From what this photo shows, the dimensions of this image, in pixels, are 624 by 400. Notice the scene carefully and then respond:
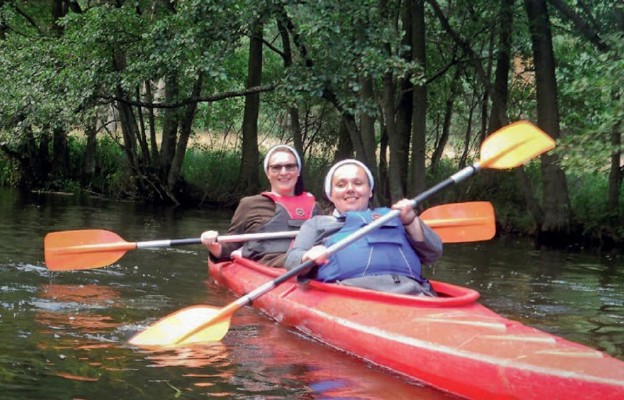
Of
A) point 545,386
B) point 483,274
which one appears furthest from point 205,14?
point 545,386

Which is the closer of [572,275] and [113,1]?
[572,275]

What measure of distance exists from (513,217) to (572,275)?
4012 mm

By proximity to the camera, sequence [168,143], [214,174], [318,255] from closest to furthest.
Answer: [318,255]
[214,174]
[168,143]

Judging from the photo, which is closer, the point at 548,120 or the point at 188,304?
the point at 188,304

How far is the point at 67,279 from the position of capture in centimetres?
730

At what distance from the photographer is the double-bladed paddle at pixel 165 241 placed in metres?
6.36

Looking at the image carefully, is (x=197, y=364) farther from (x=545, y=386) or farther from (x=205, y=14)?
(x=205, y=14)

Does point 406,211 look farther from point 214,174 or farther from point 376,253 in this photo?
point 214,174

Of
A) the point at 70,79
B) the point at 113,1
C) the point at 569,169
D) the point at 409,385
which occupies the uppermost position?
the point at 113,1

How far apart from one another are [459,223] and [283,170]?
1355mm

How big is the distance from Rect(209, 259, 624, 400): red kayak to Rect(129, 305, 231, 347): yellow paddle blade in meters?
0.56

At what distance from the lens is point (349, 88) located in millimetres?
11320

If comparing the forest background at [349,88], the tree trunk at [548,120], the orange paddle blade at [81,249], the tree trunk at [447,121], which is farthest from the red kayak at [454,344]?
the tree trunk at [447,121]

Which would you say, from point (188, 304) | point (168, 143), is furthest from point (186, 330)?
point (168, 143)
